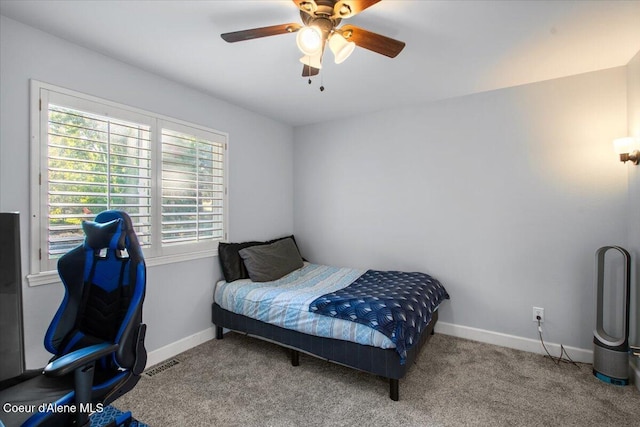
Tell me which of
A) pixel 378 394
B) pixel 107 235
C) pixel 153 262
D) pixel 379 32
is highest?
pixel 379 32

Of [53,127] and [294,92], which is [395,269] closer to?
[294,92]

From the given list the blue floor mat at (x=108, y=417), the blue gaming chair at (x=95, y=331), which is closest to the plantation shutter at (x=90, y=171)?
the blue gaming chair at (x=95, y=331)

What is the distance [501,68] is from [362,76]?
1149mm

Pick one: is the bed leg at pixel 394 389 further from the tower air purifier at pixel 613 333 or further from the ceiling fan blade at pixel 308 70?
the ceiling fan blade at pixel 308 70

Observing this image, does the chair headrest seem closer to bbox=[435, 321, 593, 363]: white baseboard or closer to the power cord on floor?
bbox=[435, 321, 593, 363]: white baseboard

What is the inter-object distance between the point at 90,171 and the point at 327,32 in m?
1.93

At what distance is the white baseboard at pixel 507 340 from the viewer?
8.45ft

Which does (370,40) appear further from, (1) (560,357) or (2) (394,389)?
(1) (560,357)

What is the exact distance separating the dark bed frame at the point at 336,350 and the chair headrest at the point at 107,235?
4.76ft

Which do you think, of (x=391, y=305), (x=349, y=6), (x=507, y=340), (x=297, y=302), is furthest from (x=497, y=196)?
(x=349, y=6)

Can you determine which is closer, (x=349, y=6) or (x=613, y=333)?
(x=349, y=6)

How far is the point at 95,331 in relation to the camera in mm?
1656

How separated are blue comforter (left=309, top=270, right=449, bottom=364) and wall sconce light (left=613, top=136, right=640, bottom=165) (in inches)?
70.2

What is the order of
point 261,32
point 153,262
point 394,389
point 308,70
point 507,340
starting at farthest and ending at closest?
point 507,340 < point 153,262 < point 394,389 < point 308,70 < point 261,32
